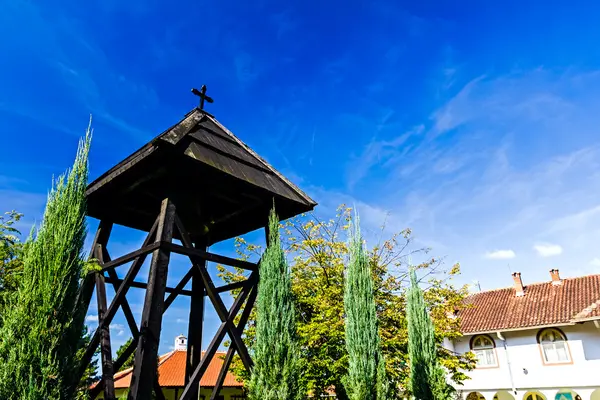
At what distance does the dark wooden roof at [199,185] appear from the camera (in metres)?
4.95

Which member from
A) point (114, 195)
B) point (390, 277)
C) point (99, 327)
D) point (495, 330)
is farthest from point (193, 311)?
point (495, 330)

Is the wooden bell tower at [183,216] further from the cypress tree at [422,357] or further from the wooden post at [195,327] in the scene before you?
the cypress tree at [422,357]

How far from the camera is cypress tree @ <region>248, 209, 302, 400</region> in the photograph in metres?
4.89

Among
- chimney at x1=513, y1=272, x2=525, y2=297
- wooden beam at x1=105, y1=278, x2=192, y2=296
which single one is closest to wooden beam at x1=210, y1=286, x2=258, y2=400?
wooden beam at x1=105, y1=278, x2=192, y2=296

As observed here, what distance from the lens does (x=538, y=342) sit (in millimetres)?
19312

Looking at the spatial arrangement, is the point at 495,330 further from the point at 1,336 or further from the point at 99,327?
the point at 1,336

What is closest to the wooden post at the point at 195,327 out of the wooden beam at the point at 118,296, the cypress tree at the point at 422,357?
the wooden beam at the point at 118,296

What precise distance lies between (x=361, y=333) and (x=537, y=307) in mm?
17840

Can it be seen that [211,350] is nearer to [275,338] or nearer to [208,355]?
[208,355]

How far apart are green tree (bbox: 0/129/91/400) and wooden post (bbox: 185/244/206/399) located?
248 cm

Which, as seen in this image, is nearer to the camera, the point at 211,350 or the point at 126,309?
the point at 211,350

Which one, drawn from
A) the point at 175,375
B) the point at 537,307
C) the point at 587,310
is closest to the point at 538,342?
the point at 537,307

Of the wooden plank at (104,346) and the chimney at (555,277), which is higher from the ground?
the chimney at (555,277)

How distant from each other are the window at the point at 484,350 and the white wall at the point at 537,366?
0.23m
